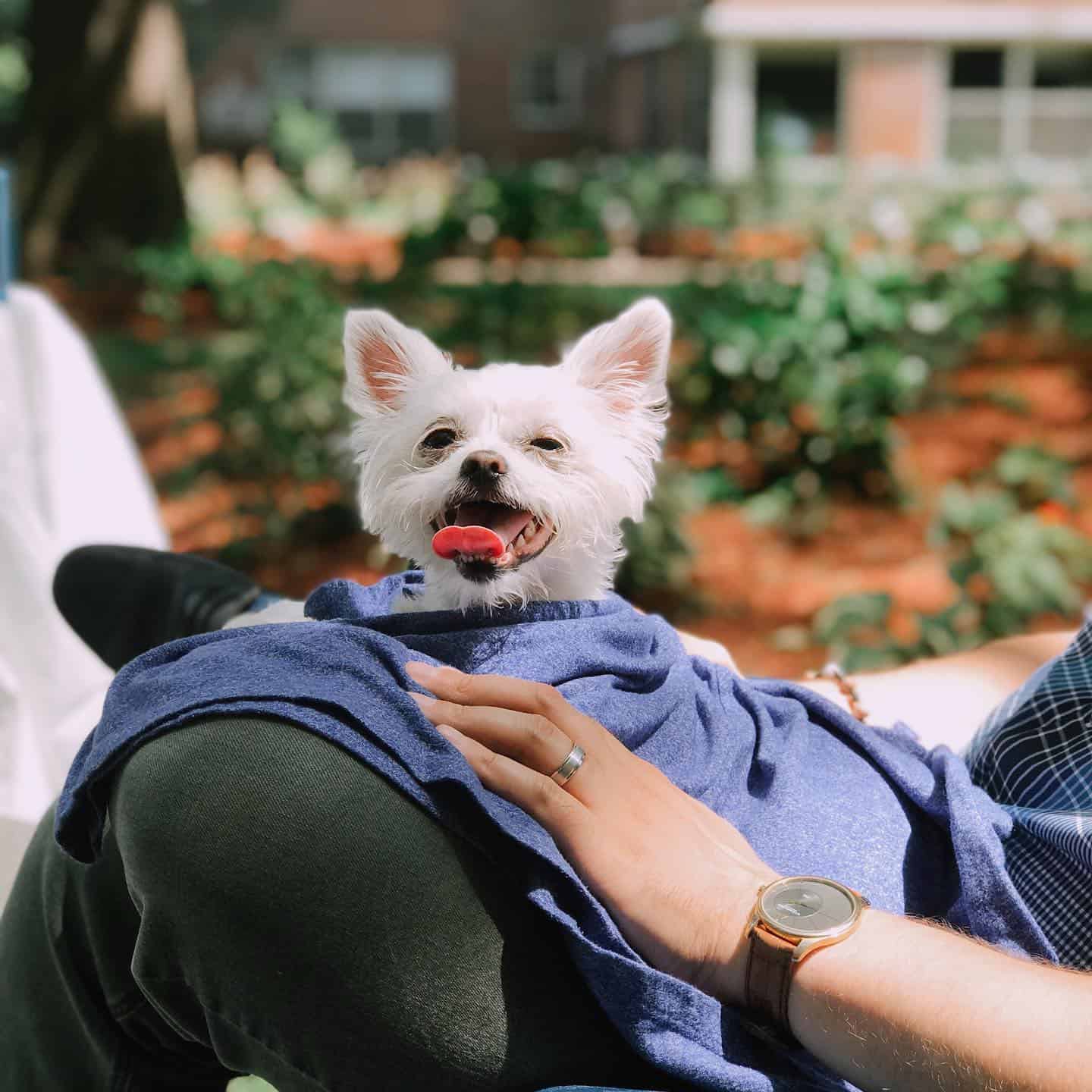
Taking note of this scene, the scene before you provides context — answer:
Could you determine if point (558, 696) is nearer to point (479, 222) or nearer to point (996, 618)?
point (996, 618)

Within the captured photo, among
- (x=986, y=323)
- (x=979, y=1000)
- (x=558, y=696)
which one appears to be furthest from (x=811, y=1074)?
(x=986, y=323)

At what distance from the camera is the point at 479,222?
7.99 metres

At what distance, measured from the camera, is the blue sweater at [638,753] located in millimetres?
1107

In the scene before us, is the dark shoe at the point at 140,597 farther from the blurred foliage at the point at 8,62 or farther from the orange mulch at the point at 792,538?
the blurred foliage at the point at 8,62

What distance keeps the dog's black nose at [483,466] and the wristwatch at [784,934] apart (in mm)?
524

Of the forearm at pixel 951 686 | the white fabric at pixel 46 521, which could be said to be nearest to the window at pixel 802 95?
the white fabric at pixel 46 521

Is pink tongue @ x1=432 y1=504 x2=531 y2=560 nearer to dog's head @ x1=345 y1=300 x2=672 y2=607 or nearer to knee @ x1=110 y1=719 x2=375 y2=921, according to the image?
dog's head @ x1=345 y1=300 x2=672 y2=607

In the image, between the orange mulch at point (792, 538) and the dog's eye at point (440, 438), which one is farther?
the orange mulch at point (792, 538)

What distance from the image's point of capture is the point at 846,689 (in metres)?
1.87

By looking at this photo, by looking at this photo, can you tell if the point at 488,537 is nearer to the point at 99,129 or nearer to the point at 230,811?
the point at 230,811

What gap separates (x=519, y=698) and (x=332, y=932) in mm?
300

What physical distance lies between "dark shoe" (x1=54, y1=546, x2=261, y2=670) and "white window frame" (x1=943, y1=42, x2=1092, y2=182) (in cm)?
1715

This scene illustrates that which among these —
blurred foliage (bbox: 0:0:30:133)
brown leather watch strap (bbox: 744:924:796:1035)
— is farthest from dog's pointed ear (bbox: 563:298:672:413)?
blurred foliage (bbox: 0:0:30:133)

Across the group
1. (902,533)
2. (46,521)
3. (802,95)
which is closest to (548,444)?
(46,521)
